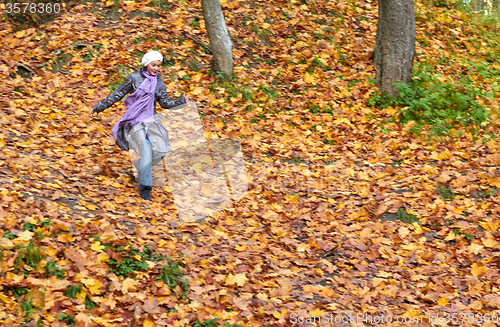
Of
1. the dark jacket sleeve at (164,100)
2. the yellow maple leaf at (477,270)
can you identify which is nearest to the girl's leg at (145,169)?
the dark jacket sleeve at (164,100)

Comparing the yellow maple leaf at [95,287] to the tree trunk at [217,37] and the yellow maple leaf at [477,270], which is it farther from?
the tree trunk at [217,37]

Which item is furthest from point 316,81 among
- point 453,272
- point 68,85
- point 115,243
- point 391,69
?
point 115,243

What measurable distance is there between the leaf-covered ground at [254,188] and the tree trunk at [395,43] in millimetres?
455

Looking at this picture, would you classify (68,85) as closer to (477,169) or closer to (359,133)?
(359,133)

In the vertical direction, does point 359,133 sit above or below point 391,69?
below

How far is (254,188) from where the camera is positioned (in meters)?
6.09

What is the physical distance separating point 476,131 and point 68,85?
6.98 meters

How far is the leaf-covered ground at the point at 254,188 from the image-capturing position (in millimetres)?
3650

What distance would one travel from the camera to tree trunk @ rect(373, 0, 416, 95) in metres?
7.90

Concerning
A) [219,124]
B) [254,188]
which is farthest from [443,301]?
[219,124]

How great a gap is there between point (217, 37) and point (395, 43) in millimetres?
3312

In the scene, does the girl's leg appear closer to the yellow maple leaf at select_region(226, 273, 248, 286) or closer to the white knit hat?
the white knit hat

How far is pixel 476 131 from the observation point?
285 inches

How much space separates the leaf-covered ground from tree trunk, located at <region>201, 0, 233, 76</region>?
0.40 m
